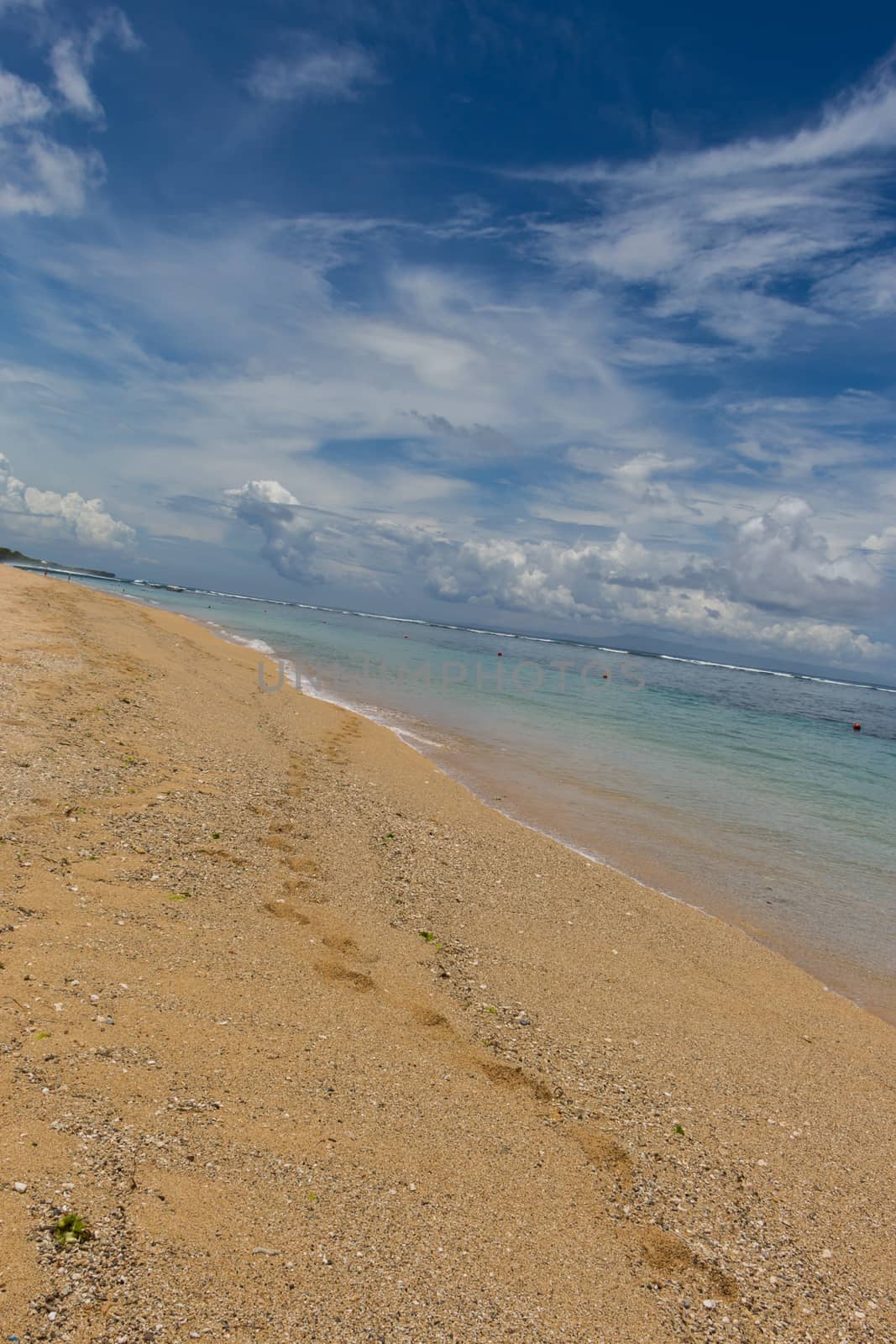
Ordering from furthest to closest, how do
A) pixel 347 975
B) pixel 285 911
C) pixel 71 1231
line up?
pixel 285 911, pixel 347 975, pixel 71 1231

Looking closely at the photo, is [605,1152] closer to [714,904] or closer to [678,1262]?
[678,1262]

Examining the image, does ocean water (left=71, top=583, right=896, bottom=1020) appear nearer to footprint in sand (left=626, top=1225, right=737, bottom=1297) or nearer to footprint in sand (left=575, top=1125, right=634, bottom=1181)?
footprint in sand (left=575, top=1125, right=634, bottom=1181)

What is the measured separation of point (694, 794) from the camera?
1814cm

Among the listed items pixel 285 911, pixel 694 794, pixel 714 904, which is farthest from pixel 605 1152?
pixel 694 794

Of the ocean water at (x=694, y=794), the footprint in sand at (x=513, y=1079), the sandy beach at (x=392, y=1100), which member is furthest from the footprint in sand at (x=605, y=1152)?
the ocean water at (x=694, y=794)

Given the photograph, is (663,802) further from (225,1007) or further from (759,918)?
(225,1007)

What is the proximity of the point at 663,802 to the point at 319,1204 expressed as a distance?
46.7ft

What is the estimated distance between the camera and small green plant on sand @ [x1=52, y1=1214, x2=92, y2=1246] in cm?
301

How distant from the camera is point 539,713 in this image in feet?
97.5

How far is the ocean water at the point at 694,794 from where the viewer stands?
10578 mm

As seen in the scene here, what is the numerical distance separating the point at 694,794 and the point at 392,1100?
15.2 m

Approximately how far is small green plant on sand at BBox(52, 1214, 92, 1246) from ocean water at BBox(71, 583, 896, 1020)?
8.44 metres

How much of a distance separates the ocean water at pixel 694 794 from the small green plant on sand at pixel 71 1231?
8438 mm

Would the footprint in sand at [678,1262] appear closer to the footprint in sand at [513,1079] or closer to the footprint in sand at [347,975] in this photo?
the footprint in sand at [513,1079]
